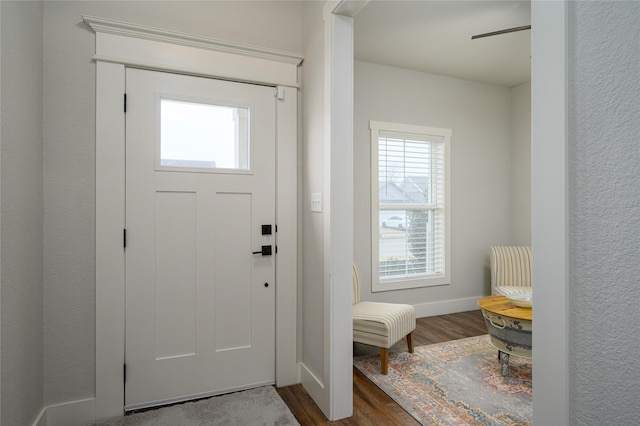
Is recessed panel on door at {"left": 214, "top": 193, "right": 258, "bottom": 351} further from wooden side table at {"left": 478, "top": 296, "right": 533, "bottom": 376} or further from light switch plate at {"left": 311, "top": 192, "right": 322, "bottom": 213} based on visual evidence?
wooden side table at {"left": 478, "top": 296, "right": 533, "bottom": 376}

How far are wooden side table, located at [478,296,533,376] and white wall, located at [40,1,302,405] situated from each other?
273 cm

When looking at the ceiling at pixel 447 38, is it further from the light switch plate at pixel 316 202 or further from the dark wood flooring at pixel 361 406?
the dark wood flooring at pixel 361 406

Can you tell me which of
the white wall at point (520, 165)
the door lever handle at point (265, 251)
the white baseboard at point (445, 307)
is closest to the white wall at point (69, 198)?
the door lever handle at point (265, 251)

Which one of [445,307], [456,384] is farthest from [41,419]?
[445,307]

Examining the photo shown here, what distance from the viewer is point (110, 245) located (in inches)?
84.1

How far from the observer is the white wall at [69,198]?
6.64 ft

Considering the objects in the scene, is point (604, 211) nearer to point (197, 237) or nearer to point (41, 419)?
point (197, 237)

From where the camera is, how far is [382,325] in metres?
2.67

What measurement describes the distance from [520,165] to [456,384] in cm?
316

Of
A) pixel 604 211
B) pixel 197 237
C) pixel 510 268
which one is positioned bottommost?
pixel 510 268

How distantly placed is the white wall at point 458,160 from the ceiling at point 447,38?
0.73 ft

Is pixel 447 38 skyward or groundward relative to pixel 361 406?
skyward

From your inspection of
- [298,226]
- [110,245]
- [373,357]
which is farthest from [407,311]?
[110,245]

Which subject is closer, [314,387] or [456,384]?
[314,387]
